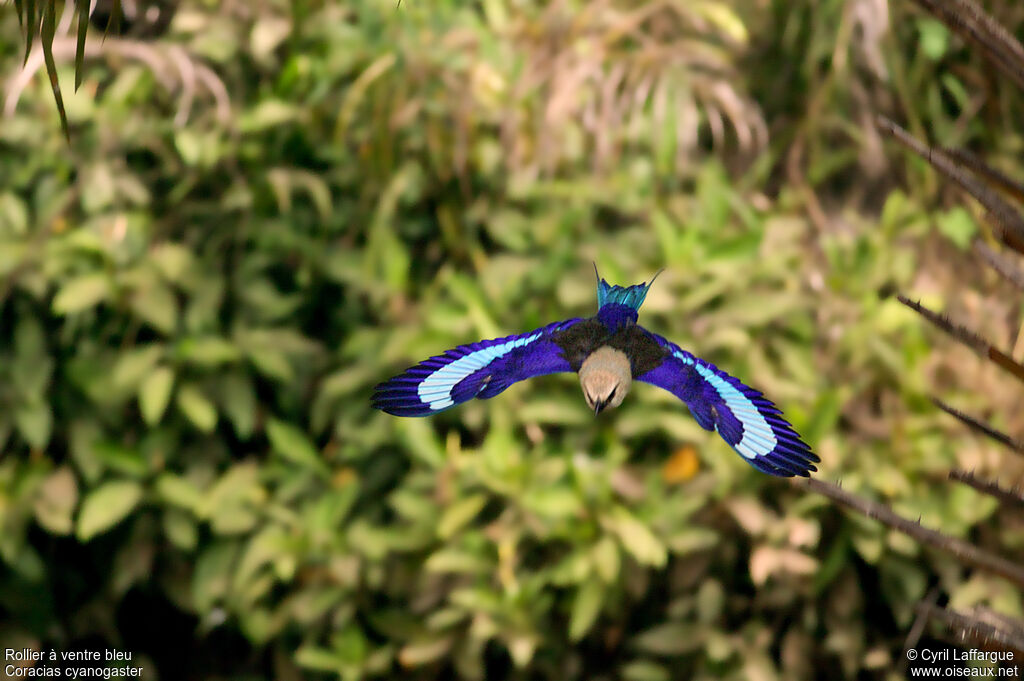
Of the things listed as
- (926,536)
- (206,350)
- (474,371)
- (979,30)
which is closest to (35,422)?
(206,350)

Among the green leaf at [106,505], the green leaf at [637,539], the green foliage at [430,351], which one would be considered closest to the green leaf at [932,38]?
the green foliage at [430,351]

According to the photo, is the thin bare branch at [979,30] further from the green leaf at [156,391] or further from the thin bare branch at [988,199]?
the green leaf at [156,391]

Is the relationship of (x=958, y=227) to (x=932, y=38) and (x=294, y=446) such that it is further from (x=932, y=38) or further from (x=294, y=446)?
(x=294, y=446)

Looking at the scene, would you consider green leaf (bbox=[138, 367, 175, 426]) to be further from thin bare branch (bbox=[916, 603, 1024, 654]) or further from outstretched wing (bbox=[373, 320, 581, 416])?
thin bare branch (bbox=[916, 603, 1024, 654])

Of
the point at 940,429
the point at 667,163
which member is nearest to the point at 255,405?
the point at 667,163

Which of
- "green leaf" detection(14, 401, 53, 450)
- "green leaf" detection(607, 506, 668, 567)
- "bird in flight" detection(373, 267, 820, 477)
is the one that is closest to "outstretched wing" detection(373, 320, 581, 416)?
"bird in flight" detection(373, 267, 820, 477)

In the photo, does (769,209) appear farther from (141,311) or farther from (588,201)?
(141,311)
